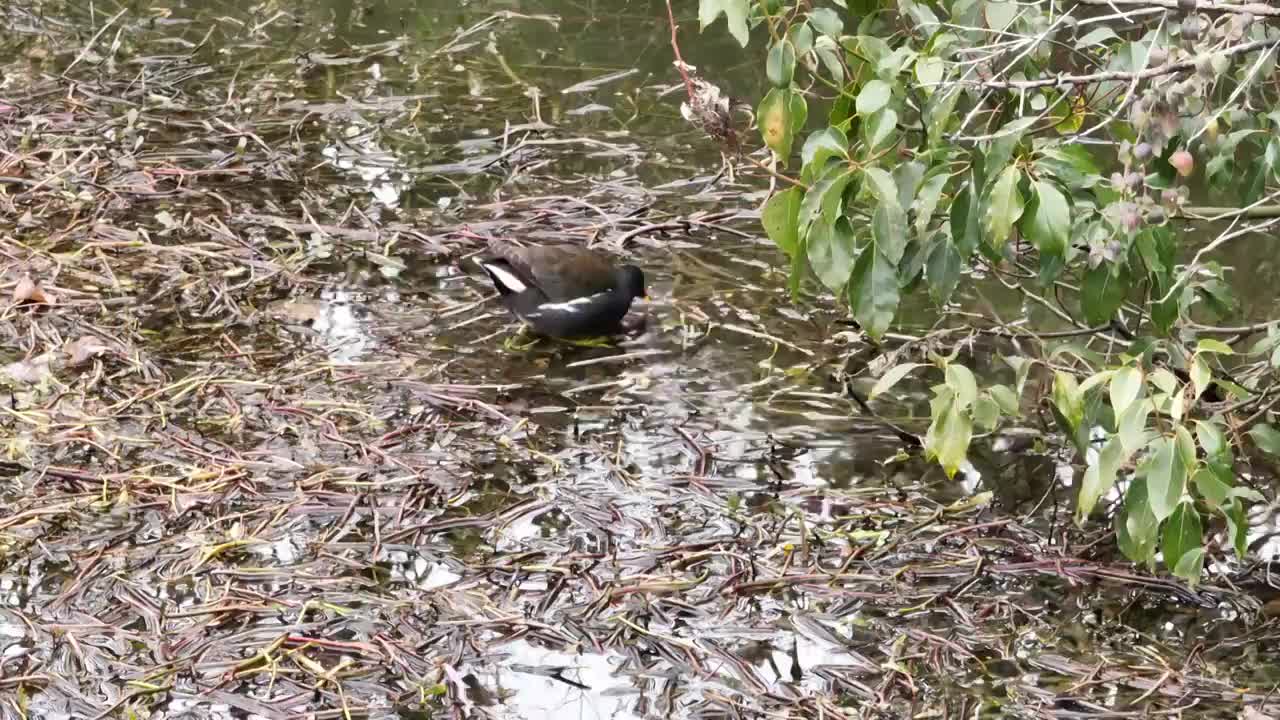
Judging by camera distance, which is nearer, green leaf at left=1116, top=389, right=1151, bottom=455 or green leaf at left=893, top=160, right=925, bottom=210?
green leaf at left=1116, top=389, right=1151, bottom=455

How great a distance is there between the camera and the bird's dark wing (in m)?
6.94

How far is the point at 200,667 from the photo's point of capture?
4.54m

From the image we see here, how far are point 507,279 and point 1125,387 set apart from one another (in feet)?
12.1

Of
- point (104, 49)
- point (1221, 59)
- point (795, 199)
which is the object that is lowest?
point (104, 49)

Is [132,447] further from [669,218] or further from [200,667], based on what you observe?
[669,218]

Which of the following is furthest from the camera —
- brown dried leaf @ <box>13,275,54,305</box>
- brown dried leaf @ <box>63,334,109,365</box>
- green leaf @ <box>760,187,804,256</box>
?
brown dried leaf @ <box>13,275,54,305</box>

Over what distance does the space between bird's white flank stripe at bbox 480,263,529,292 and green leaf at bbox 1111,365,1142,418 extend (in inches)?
142

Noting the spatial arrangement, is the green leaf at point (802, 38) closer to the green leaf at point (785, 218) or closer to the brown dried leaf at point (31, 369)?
the green leaf at point (785, 218)

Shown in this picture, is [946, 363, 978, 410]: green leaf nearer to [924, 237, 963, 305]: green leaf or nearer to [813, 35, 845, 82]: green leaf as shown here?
[924, 237, 963, 305]: green leaf

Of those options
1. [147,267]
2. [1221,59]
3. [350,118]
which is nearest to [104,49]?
[350,118]

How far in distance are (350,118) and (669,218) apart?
88.2 inches

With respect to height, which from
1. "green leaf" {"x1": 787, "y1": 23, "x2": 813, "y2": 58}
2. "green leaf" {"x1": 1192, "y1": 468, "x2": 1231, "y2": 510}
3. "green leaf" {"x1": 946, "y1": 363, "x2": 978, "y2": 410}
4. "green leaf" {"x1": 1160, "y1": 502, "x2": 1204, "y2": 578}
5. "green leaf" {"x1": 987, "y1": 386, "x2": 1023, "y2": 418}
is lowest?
"green leaf" {"x1": 987, "y1": 386, "x2": 1023, "y2": 418}

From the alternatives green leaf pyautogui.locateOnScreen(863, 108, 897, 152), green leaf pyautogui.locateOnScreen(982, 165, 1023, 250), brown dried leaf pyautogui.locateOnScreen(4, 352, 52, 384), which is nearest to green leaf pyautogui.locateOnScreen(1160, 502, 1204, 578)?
green leaf pyautogui.locateOnScreen(982, 165, 1023, 250)

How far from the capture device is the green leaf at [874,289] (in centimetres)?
434
